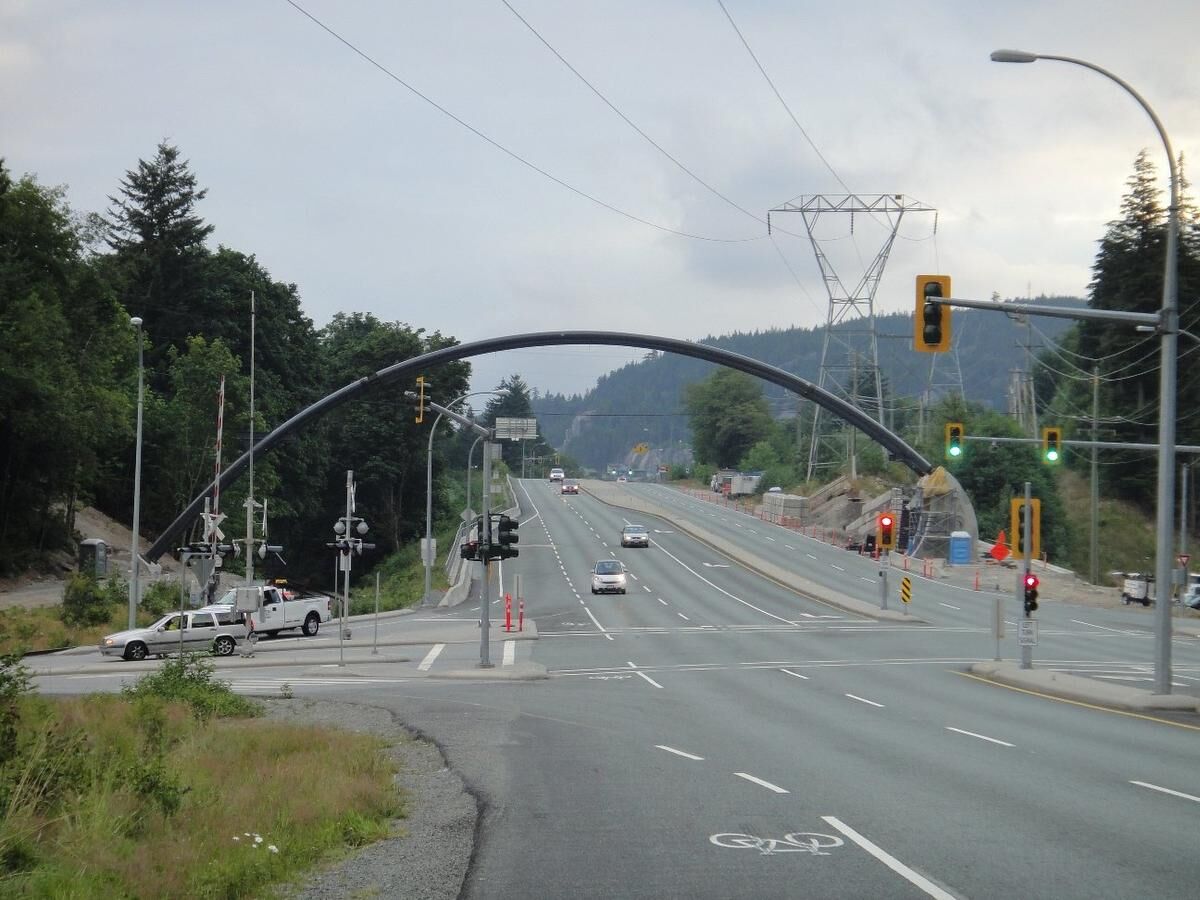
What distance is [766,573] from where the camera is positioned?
72562 millimetres

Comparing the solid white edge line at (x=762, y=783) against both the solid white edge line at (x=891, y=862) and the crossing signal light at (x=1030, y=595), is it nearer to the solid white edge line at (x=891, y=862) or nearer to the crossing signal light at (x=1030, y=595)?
the solid white edge line at (x=891, y=862)

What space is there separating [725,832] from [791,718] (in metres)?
11.0

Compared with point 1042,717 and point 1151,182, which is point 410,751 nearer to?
point 1042,717

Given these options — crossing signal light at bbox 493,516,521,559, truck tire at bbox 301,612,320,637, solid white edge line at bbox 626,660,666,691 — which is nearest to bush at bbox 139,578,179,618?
truck tire at bbox 301,612,320,637

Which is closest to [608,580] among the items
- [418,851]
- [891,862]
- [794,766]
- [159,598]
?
[159,598]

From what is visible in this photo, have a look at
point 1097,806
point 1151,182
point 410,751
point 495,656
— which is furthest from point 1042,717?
point 1151,182

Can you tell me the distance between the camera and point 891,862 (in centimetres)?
943

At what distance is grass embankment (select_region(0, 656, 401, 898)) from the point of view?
864 centimetres

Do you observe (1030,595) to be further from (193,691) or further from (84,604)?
(84,604)

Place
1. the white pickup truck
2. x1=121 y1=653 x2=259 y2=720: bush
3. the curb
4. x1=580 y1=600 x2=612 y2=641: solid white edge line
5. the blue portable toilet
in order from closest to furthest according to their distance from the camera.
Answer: x1=121 y1=653 x2=259 y2=720: bush → the curb → the white pickup truck → x1=580 y1=600 x2=612 y2=641: solid white edge line → the blue portable toilet

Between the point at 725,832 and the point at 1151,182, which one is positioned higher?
the point at 1151,182

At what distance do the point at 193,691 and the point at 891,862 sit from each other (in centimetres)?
1555

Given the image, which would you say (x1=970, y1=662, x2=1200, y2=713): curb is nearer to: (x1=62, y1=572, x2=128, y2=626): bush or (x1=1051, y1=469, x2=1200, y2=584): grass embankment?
(x1=62, y1=572, x2=128, y2=626): bush

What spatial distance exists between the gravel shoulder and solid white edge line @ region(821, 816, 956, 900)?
3273 millimetres
